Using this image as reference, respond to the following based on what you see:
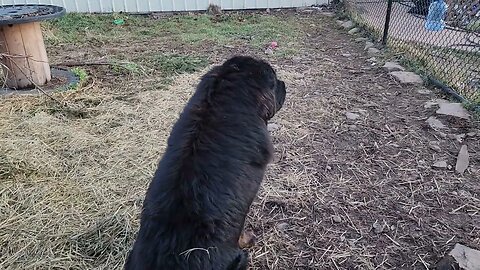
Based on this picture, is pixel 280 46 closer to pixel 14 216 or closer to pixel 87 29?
pixel 87 29

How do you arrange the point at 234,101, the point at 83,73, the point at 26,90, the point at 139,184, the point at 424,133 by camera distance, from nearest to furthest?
the point at 234,101
the point at 139,184
the point at 424,133
the point at 26,90
the point at 83,73

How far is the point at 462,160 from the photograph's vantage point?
3.00 meters

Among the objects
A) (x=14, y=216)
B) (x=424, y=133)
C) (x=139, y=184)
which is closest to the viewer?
(x=14, y=216)

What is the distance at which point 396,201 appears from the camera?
266 centimetres

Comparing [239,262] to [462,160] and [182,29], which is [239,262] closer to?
[462,160]

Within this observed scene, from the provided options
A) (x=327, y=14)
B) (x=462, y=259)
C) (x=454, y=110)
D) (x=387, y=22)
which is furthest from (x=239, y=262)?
(x=327, y=14)

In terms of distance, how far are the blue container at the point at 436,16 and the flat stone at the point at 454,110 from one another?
1.82 metres

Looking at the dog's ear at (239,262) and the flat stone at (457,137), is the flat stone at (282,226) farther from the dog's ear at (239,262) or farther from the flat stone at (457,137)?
the flat stone at (457,137)

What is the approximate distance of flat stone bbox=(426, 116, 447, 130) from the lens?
3.48 meters

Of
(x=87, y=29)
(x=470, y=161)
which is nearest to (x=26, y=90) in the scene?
(x=87, y=29)

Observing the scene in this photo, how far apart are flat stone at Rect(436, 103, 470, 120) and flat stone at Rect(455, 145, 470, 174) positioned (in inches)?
22.7

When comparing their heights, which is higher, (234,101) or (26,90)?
(234,101)

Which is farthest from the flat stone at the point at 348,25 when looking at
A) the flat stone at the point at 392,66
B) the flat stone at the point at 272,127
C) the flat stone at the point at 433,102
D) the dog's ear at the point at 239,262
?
the dog's ear at the point at 239,262

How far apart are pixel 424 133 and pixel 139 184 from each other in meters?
2.32
